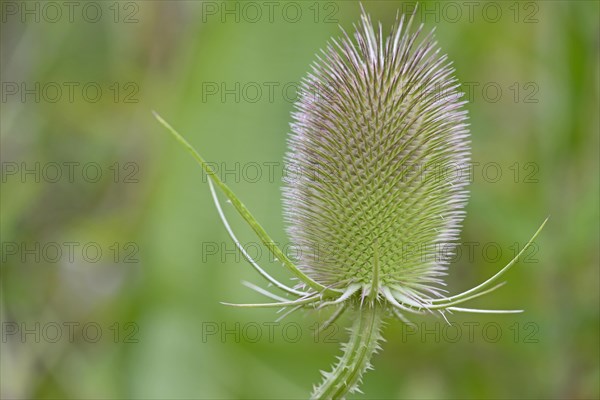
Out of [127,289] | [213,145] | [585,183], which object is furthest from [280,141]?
→ [585,183]

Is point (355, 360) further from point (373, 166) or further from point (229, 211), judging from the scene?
point (229, 211)

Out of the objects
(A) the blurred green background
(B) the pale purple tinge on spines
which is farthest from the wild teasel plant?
(A) the blurred green background

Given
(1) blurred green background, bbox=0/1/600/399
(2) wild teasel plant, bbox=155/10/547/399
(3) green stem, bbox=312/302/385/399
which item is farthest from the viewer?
(1) blurred green background, bbox=0/1/600/399

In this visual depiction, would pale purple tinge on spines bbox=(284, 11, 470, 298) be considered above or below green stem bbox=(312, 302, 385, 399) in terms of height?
above

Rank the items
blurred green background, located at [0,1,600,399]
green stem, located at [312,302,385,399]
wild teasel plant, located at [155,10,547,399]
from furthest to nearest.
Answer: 1. blurred green background, located at [0,1,600,399]
2. wild teasel plant, located at [155,10,547,399]
3. green stem, located at [312,302,385,399]

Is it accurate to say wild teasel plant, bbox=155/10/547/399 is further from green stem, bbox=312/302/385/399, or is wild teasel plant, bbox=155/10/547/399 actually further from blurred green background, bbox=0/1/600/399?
blurred green background, bbox=0/1/600/399

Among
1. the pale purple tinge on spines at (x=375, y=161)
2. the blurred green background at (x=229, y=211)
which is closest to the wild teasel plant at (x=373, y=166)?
the pale purple tinge on spines at (x=375, y=161)
